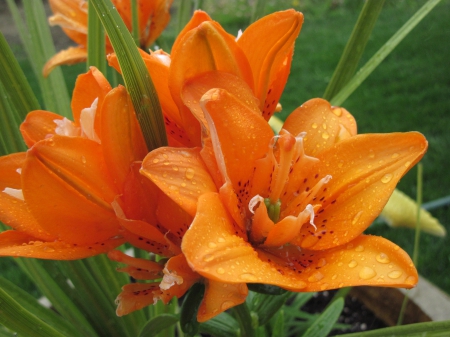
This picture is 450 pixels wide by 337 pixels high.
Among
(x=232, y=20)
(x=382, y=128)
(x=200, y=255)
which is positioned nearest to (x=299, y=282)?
(x=200, y=255)

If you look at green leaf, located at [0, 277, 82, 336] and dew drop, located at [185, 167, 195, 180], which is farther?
green leaf, located at [0, 277, 82, 336]

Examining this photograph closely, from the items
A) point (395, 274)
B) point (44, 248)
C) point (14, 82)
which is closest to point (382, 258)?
point (395, 274)

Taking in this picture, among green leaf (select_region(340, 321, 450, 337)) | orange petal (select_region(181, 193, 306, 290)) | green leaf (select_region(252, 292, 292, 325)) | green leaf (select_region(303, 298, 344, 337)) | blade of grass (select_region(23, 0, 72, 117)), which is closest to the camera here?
orange petal (select_region(181, 193, 306, 290))

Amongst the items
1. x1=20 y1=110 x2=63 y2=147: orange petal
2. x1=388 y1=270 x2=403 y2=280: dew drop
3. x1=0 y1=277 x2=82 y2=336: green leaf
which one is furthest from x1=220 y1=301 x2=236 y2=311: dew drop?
x1=0 y1=277 x2=82 y2=336: green leaf

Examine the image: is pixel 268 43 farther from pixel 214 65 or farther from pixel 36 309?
pixel 36 309

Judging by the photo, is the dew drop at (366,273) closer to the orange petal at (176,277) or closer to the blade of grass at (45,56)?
the orange petal at (176,277)

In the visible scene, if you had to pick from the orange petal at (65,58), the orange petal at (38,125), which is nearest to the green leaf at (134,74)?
the orange petal at (38,125)

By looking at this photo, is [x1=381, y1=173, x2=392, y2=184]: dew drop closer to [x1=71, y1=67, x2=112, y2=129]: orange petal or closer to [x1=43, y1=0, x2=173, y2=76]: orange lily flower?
[x1=71, y1=67, x2=112, y2=129]: orange petal
